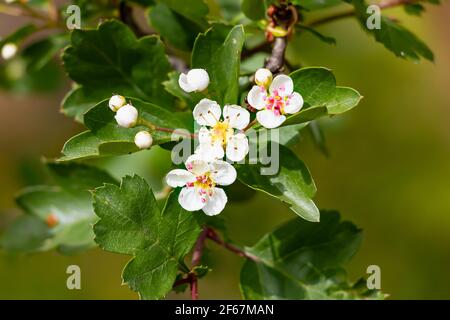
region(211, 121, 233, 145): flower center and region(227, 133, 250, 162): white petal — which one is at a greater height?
region(211, 121, 233, 145): flower center

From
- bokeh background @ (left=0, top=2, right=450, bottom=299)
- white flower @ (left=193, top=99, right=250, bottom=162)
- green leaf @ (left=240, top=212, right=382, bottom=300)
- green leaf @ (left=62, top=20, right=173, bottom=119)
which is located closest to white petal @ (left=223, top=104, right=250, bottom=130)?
white flower @ (left=193, top=99, right=250, bottom=162)

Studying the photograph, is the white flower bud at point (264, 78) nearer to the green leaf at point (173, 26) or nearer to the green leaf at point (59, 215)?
the green leaf at point (173, 26)

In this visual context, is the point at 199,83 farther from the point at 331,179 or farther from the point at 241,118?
the point at 331,179

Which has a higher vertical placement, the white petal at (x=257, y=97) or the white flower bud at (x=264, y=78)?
the white flower bud at (x=264, y=78)

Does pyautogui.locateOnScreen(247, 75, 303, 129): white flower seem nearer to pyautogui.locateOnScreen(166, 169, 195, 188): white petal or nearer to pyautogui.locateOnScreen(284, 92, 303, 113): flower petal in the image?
pyautogui.locateOnScreen(284, 92, 303, 113): flower petal

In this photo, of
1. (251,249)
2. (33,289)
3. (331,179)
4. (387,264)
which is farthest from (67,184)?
(387,264)

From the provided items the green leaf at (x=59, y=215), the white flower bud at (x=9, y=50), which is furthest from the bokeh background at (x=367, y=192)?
the white flower bud at (x=9, y=50)
